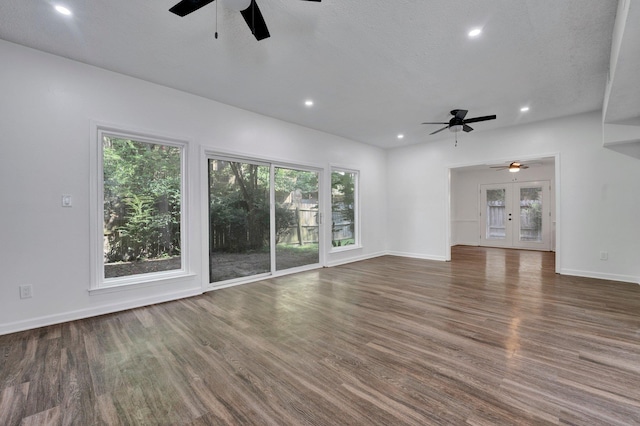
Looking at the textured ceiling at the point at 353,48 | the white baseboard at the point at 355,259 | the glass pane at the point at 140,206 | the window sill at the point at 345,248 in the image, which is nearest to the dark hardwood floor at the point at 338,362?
the glass pane at the point at 140,206

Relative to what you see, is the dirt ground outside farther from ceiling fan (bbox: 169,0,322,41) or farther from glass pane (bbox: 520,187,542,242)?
glass pane (bbox: 520,187,542,242)

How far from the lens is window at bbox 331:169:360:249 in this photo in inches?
249

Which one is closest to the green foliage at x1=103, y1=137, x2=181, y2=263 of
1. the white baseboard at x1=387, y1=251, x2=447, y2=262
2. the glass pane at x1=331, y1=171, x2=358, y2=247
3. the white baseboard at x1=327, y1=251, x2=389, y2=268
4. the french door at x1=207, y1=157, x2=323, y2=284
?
the french door at x1=207, y1=157, x2=323, y2=284

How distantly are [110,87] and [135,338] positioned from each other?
9.49 ft

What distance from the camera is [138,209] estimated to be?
369 centimetres

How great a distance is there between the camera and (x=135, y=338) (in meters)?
2.65

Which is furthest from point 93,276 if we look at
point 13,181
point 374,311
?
point 374,311

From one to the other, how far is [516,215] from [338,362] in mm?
8910

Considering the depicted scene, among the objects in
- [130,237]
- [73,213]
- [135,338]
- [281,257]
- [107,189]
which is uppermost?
[107,189]

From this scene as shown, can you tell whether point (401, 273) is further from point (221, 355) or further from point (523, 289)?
point (221, 355)

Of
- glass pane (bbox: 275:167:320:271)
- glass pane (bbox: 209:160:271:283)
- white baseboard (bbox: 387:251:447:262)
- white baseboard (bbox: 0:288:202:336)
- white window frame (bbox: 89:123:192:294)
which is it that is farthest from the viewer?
white baseboard (bbox: 387:251:447:262)

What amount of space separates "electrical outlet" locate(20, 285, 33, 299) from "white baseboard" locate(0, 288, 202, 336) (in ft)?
0.79

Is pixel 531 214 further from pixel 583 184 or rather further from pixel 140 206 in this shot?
pixel 140 206

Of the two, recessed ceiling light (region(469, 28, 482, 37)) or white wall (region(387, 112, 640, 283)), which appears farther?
white wall (region(387, 112, 640, 283))
